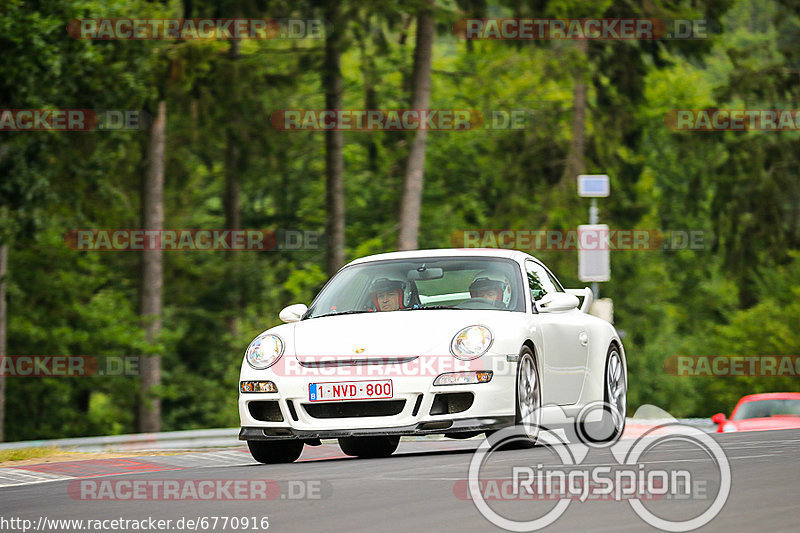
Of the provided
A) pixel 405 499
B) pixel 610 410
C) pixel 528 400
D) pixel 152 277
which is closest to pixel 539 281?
pixel 610 410

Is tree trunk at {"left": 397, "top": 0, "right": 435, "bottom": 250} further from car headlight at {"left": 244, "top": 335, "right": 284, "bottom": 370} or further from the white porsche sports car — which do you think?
car headlight at {"left": 244, "top": 335, "right": 284, "bottom": 370}

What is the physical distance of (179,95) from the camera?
115 feet

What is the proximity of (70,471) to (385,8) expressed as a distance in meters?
24.2

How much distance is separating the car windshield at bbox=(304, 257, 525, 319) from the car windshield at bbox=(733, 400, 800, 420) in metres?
8.83

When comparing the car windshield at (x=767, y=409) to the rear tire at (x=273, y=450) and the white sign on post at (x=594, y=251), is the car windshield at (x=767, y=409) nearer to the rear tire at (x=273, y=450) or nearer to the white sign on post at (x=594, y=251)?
the white sign on post at (x=594, y=251)

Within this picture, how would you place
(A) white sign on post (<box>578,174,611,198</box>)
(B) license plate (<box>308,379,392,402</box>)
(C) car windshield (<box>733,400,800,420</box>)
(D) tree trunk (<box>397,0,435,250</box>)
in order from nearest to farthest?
1. (B) license plate (<box>308,379,392,402</box>)
2. (C) car windshield (<box>733,400,800,420</box>)
3. (A) white sign on post (<box>578,174,611,198</box>)
4. (D) tree trunk (<box>397,0,435,250</box>)

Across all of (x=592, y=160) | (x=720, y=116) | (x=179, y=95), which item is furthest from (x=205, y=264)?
(x=720, y=116)

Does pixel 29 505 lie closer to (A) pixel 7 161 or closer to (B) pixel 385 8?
(A) pixel 7 161

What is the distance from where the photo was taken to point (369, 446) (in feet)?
36.7

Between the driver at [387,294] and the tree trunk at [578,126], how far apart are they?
1084 inches

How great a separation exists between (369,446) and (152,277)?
24.9m

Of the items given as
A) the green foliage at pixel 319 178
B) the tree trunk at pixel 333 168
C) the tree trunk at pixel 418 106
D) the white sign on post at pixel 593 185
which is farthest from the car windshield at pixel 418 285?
the tree trunk at pixel 333 168

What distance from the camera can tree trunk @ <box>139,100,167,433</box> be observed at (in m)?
34.6

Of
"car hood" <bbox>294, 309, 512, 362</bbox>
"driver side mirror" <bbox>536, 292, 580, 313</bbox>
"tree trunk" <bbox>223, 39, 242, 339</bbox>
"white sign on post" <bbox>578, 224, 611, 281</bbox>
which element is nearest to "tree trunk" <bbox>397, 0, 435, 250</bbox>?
"tree trunk" <bbox>223, 39, 242, 339</bbox>
